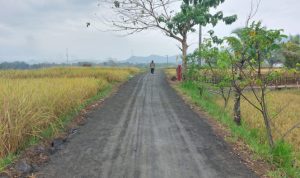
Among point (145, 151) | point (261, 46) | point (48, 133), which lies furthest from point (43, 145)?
point (261, 46)

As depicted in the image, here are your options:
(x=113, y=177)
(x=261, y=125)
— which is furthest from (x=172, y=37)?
(x=113, y=177)

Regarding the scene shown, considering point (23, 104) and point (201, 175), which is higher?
point (23, 104)

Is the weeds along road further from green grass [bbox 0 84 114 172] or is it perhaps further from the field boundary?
green grass [bbox 0 84 114 172]

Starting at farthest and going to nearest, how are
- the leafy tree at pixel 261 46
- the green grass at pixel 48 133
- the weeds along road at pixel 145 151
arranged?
the leafy tree at pixel 261 46
the green grass at pixel 48 133
the weeds along road at pixel 145 151

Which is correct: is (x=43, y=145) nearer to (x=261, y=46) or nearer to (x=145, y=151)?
(x=145, y=151)

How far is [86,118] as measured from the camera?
10.0 meters

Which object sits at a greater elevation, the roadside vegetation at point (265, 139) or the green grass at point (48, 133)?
the green grass at point (48, 133)

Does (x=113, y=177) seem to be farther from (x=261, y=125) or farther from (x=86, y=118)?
(x=261, y=125)

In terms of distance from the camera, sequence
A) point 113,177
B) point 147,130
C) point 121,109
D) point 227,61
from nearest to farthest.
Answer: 1. point 113,177
2. point 227,61
3. point 147,130
4. point 121,109

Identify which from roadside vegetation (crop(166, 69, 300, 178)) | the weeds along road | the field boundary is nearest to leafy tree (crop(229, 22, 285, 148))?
roadside vegetation (crop(166, 69, 300, 178))

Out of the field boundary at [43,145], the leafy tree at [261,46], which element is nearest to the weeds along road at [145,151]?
the field boundary at [43,145]

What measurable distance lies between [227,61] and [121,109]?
219 inches

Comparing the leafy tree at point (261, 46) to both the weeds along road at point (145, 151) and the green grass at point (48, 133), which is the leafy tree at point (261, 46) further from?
the green grass at point (48, 133)

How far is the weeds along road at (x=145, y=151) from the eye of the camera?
5398mm
